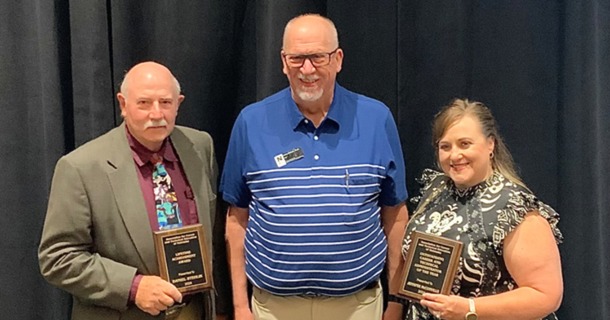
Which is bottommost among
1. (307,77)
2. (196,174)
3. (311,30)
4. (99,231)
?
(99,231)

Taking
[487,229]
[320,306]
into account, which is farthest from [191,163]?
[487,229]

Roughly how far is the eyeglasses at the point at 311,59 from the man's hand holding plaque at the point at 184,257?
0.50m

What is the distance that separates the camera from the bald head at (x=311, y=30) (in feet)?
6.36

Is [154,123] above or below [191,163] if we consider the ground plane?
above

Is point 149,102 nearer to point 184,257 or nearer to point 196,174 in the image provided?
point 196,174

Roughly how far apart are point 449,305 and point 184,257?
2.17 ft

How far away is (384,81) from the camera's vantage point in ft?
7.94

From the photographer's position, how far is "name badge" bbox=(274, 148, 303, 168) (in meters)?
1.96

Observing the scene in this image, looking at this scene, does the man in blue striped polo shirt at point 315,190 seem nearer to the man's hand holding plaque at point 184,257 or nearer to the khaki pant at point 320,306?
the khaki pant at point 320,306

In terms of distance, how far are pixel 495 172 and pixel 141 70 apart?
0.95m

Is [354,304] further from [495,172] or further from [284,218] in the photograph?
[495,172]

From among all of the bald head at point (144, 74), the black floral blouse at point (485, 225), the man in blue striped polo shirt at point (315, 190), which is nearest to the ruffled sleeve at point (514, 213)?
the black floral blouse at point (485, 225)

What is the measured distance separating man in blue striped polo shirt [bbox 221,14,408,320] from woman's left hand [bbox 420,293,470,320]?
22cm

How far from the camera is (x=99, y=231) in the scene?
1853 mm
